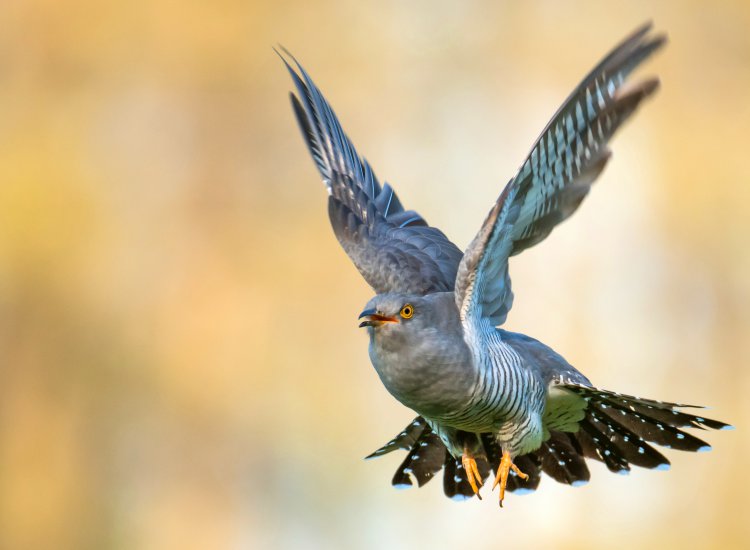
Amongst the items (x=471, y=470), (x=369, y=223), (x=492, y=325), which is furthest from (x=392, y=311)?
(x=369, y=223)

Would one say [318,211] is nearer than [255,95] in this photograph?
Yes

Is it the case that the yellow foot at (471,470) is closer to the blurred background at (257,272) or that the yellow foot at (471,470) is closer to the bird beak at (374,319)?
the bird beak at (374,319)

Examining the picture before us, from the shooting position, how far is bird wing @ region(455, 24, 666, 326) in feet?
10.7

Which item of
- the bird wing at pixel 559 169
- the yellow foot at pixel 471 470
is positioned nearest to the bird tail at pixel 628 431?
the yellow foot at pixel 471 470

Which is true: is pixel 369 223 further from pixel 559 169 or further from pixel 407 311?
pixel 559 169

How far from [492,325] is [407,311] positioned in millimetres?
675

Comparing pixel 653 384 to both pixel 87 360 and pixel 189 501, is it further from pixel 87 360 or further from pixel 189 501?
pixel 87 360

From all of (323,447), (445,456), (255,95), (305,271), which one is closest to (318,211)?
(305,271)

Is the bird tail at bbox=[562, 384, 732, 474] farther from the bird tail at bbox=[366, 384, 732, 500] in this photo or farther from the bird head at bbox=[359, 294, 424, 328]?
the bird head at bbox=[359, 294, 424, 328]

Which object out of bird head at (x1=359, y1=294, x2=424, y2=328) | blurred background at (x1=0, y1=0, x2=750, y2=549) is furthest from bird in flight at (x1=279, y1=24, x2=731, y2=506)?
blurred background at (x1=0, y1=0, x2=750, y2=549)

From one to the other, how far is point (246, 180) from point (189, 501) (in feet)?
11.7

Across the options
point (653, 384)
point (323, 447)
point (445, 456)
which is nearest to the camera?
point (445, 456)

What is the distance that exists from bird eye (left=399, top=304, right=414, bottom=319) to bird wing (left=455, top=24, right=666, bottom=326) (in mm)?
206

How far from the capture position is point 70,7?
11742mm
